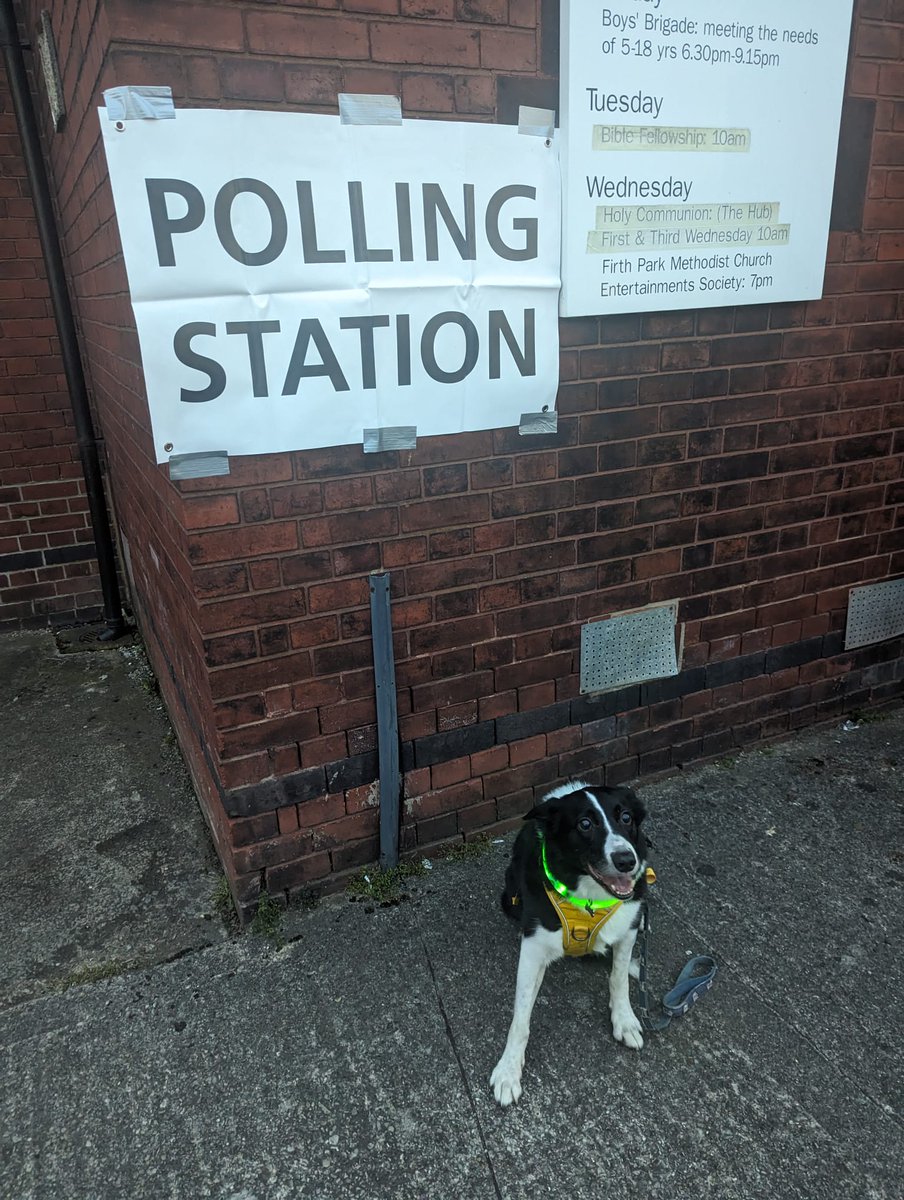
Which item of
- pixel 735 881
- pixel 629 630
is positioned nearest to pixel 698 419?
pixel 629 630

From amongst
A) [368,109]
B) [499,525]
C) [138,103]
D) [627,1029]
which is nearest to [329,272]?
[368,109]

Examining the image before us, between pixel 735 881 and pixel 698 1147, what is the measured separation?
1.12 metres

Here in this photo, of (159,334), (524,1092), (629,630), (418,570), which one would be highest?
(159,334)

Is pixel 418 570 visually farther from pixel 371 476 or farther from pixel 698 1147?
pixel 698 1147

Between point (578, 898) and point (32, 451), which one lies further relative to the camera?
point (32, 451)

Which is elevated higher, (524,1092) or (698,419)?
(698,419)

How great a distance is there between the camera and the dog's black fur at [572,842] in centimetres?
222

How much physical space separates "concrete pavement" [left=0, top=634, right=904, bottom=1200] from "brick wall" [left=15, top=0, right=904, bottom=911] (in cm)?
37

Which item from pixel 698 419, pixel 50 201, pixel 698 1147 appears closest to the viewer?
pixel 698 1147

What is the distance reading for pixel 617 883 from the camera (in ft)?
7.11

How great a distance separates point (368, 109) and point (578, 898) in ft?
8.09

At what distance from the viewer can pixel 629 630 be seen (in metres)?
3.46

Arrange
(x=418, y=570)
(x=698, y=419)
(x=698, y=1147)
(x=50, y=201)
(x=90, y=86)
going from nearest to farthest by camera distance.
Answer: (x=698, y=1147) < (x=90, y=86) < (x=418, y=570) < (x=698, y=419) < (x=50, y=201)

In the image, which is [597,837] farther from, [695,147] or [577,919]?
[695,147]
